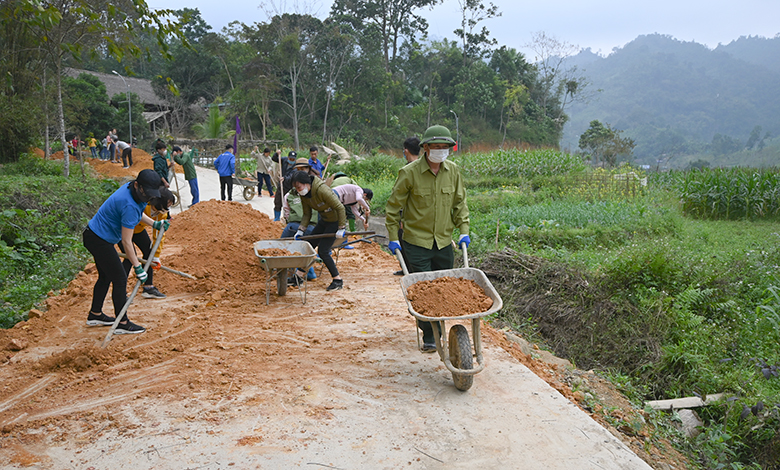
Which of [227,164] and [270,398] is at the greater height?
[227,164]

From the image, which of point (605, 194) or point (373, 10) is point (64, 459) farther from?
point (373, 10)

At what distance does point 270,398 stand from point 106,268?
2.52 metres

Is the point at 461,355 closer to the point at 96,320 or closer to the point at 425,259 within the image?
the point at 425,259

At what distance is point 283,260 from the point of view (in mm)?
5797

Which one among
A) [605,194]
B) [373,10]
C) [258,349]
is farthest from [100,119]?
[258,349]

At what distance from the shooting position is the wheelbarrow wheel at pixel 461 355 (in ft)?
12.7

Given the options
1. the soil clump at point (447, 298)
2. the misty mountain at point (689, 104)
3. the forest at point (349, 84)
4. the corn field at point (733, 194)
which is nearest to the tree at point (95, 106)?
the forest at point (349, 84)

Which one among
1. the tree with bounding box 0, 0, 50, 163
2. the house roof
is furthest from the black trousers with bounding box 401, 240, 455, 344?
the house roof

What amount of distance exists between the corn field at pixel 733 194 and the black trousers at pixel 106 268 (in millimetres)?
13192

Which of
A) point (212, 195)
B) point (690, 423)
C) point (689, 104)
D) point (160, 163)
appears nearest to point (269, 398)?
point (690, 423)

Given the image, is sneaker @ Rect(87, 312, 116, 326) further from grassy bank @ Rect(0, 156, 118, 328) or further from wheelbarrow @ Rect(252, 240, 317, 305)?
wheelbarrow @ Rect(252, 240, 317, 305)

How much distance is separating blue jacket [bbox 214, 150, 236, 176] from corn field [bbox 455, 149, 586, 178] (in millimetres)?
9020

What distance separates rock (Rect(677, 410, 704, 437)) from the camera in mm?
4377

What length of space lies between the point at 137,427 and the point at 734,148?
6618 centimetres
